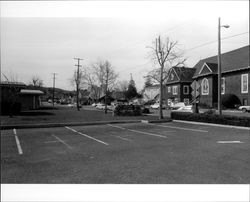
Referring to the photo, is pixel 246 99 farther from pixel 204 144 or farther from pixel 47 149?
pixel 47 149

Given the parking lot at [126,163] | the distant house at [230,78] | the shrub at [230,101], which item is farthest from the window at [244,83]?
the parking lot at [126,163]

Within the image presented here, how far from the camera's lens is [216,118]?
15.8 m

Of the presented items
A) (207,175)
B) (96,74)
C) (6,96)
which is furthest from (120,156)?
(96,74)

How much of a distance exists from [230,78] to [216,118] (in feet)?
96.8

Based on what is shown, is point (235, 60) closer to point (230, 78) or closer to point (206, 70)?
point (230, 78)

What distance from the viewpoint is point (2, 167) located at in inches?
186

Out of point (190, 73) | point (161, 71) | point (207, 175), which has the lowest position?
point (207, 175)

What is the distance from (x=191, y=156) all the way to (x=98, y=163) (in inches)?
110

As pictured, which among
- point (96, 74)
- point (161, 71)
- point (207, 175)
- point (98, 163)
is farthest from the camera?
point (96, 74)

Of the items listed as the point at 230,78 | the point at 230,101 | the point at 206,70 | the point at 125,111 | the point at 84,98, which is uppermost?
the point at 206,70

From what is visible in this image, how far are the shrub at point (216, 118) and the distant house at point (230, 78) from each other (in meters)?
24.9

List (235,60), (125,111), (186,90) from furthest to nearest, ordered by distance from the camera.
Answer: (186,90)
(235,60)
(125,111)

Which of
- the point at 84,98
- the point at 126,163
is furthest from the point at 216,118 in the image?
the point at 84,98

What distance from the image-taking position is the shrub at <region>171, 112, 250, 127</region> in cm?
1414
